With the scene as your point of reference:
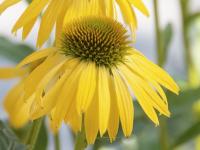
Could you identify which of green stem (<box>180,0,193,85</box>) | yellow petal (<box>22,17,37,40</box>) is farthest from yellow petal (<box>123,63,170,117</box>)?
green stem (<box>180,0,193,85</box>)

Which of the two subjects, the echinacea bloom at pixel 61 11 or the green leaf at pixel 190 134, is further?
the green leaf at pixel 190 134

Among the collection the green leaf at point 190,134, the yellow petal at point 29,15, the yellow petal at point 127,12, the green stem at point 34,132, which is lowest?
the green leaf at point 190,134

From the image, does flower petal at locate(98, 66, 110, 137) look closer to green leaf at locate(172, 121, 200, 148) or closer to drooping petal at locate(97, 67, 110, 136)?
drooping petal at locate(97, 67, 110, 136)

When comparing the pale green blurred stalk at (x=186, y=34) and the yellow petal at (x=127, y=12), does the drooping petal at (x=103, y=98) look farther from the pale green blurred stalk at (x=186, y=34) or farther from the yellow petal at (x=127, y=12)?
the pale green blurred stalk at (x=186, y=34)

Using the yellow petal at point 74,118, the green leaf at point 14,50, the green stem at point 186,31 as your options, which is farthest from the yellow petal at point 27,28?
the green stem at point 186,31

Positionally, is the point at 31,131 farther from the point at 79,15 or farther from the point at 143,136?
the point at 143,136

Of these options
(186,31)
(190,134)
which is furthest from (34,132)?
(186,31)

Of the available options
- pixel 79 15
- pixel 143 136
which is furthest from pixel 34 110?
pixel 143 136
